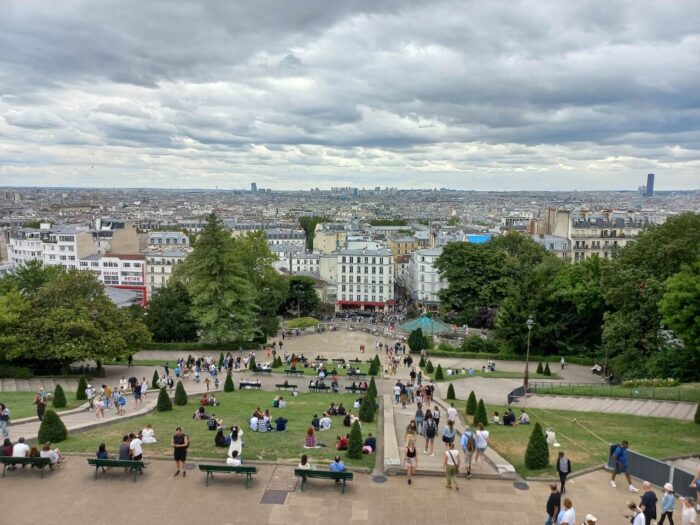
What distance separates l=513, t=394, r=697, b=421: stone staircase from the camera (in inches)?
1059

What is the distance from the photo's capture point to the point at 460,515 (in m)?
14.7

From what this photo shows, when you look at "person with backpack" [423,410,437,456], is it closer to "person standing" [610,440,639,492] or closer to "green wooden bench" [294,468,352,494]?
"green wooden bench" [294,468,352,494]

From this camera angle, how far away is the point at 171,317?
5369 cm

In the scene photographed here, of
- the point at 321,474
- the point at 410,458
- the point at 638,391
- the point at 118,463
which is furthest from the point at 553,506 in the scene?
the point at 638,391

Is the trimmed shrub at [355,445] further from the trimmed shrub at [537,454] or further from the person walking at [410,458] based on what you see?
the trimmed shrub at [537,454]

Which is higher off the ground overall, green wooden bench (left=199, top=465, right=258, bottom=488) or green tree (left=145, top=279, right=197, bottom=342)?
green wooden bench (left=199, top=465, right=258, bottom=488)

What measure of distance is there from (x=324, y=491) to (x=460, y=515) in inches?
152

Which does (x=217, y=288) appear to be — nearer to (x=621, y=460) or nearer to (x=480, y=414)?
(x=480, y=414)

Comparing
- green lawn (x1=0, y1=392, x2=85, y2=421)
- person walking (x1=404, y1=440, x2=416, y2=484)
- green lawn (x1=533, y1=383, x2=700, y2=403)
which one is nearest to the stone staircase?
green lawn (x1=533, y1=383, x2=700, y2=403)

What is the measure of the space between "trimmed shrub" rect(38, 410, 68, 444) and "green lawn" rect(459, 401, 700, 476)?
618 inches

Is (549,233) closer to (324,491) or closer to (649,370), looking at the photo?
(649,370)

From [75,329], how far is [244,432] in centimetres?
2236

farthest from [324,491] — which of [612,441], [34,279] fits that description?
[34,279]

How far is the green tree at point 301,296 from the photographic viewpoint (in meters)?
81.1
